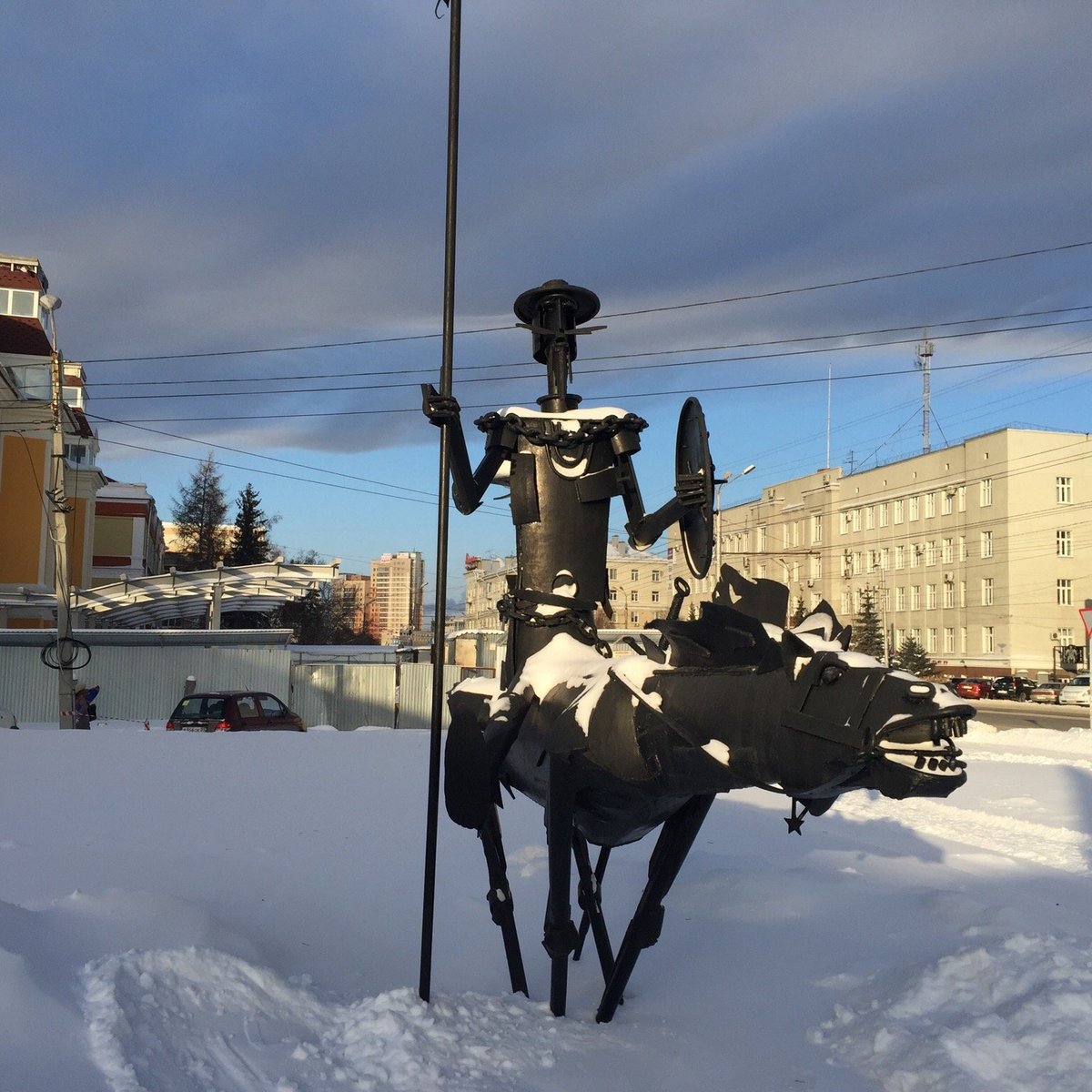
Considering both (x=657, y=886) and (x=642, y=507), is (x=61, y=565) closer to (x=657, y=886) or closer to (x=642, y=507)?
(x=642, y=507)

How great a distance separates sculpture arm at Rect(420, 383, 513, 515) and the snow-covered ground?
244 centimetres

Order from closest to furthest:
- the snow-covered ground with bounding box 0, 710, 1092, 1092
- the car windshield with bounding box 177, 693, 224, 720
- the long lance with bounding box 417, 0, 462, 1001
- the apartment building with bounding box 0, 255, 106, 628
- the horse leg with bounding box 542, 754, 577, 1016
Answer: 1. the snow-covered ground with bounding box 0, 710, 1092, 1092
2. the horse leg with bounding box 542, 754, 577, 1016
3. the long lance with bounding box 417, 0, 462, 1001
4. the car windshield with bounding box 177, 693, 224, 720
5. the apartment building with bounding box 0, 255, 106, 628

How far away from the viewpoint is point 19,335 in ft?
111

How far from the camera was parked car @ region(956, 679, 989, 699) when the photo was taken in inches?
1622

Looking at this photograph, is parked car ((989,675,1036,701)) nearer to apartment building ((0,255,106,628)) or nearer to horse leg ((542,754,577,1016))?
apartment building ((0,255,106,628))

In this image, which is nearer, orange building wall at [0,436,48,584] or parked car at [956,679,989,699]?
orange building wall at [0,436,48,584]

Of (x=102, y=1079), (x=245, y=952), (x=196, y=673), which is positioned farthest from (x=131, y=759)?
(x=196, y=673)

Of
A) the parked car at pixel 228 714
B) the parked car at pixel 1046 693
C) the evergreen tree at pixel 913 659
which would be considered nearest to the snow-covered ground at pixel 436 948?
the parked car at pixel 228 714

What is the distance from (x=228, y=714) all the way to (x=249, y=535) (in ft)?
157

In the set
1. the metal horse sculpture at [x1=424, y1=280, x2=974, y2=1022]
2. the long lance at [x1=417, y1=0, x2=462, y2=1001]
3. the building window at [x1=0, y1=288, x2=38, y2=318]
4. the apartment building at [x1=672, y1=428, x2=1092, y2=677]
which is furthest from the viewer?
the apartment building at [x1=672, y1=428, x2=1092, y2=677]

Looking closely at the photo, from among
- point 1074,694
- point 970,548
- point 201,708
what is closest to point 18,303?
point 201,708

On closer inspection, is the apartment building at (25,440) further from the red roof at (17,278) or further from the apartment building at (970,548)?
the apartment building at (970,548)

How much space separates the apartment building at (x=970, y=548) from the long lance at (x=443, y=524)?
4040 cm

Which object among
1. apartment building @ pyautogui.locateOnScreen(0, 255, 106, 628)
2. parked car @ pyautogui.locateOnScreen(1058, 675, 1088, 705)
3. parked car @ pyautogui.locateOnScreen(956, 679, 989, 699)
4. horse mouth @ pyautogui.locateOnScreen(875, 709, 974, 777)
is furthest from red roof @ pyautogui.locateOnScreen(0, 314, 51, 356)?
parked car @ pyautogui.locateOnScreen(1058, 675, 1088, 705)
